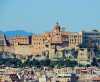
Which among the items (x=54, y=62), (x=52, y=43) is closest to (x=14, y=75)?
(x=54, y=62)

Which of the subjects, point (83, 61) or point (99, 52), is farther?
point (99, 52)

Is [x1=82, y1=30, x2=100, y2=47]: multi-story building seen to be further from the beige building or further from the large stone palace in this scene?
the beige building

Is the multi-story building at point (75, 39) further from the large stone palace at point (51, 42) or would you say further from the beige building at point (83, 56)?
the beige building at point (83, 56)

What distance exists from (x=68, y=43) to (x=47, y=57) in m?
6.06

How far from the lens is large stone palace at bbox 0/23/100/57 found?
5875 centimetres

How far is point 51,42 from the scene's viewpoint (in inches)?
2378

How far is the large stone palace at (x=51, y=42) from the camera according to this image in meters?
58.8

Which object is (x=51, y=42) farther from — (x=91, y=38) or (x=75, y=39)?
(x=91, y=38)

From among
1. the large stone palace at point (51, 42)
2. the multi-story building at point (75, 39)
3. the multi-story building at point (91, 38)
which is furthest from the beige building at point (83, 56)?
the multi-story building at point (91, 38)

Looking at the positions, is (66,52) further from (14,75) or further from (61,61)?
(14,75)

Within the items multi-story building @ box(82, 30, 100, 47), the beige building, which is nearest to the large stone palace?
multi-story building @ box(82, 30, 100, 47)

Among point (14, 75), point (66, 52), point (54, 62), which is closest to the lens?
point (14, 75)

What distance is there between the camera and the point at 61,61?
52.0 metres

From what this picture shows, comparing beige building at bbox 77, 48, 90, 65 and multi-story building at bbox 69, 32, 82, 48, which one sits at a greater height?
multi-story building at bbox 69, 32, 82, 48
